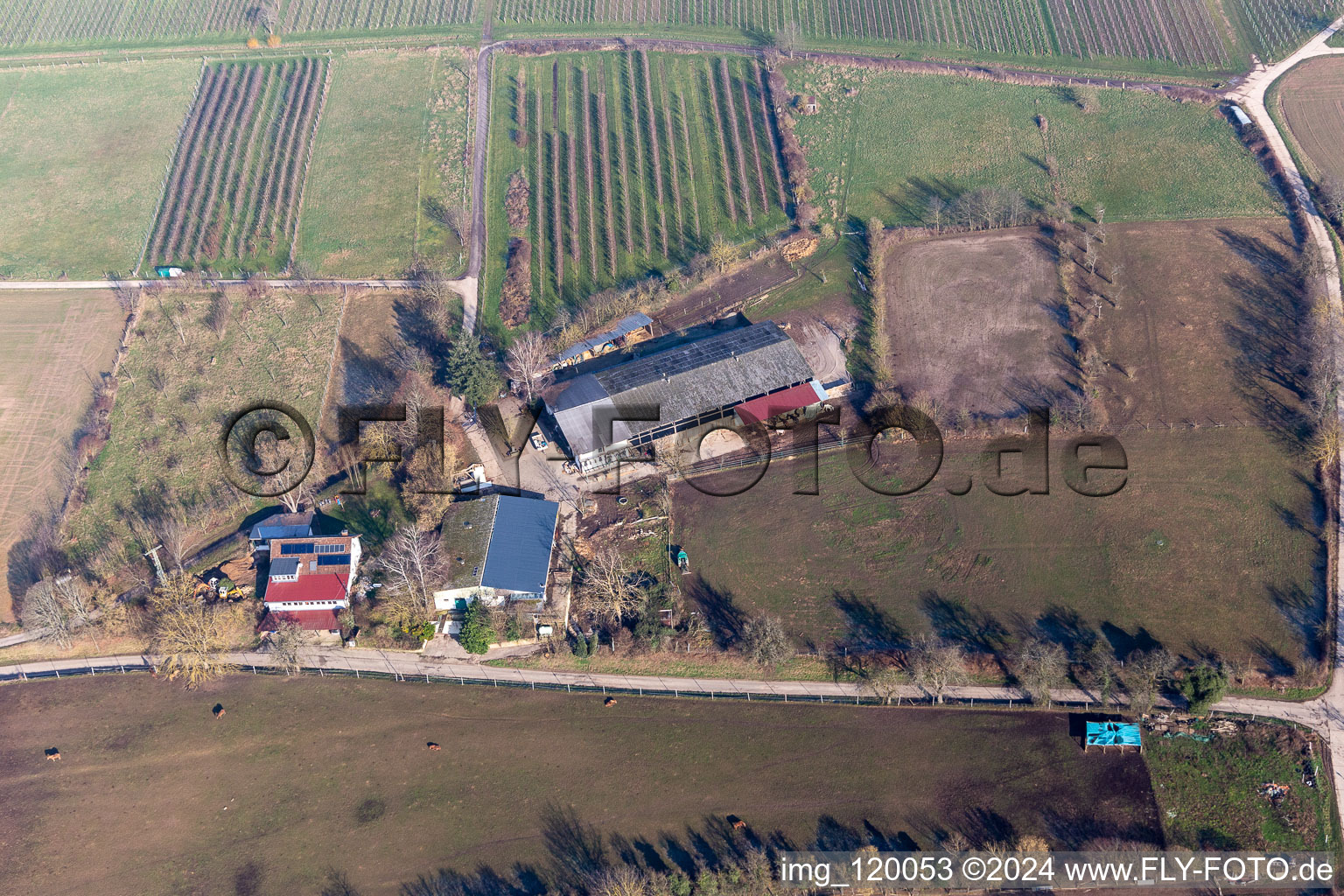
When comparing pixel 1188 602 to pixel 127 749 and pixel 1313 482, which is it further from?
pixel 127 749

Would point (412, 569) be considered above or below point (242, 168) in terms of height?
below

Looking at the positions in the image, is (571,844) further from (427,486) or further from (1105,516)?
(1105,516)

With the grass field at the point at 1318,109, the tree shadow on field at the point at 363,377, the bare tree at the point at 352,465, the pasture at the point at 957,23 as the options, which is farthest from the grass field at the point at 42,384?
the grass field at the point at 1318,109

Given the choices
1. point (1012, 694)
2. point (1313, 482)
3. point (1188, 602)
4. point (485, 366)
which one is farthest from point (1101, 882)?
point (485, 366)

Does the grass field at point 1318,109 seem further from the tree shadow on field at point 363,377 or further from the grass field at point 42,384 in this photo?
the grass field at point 42,384

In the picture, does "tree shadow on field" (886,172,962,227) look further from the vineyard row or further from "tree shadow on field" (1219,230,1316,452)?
"tree shadow on field" (1219,230,1316,452)

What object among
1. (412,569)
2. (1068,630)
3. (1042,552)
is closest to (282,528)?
(412,569)
